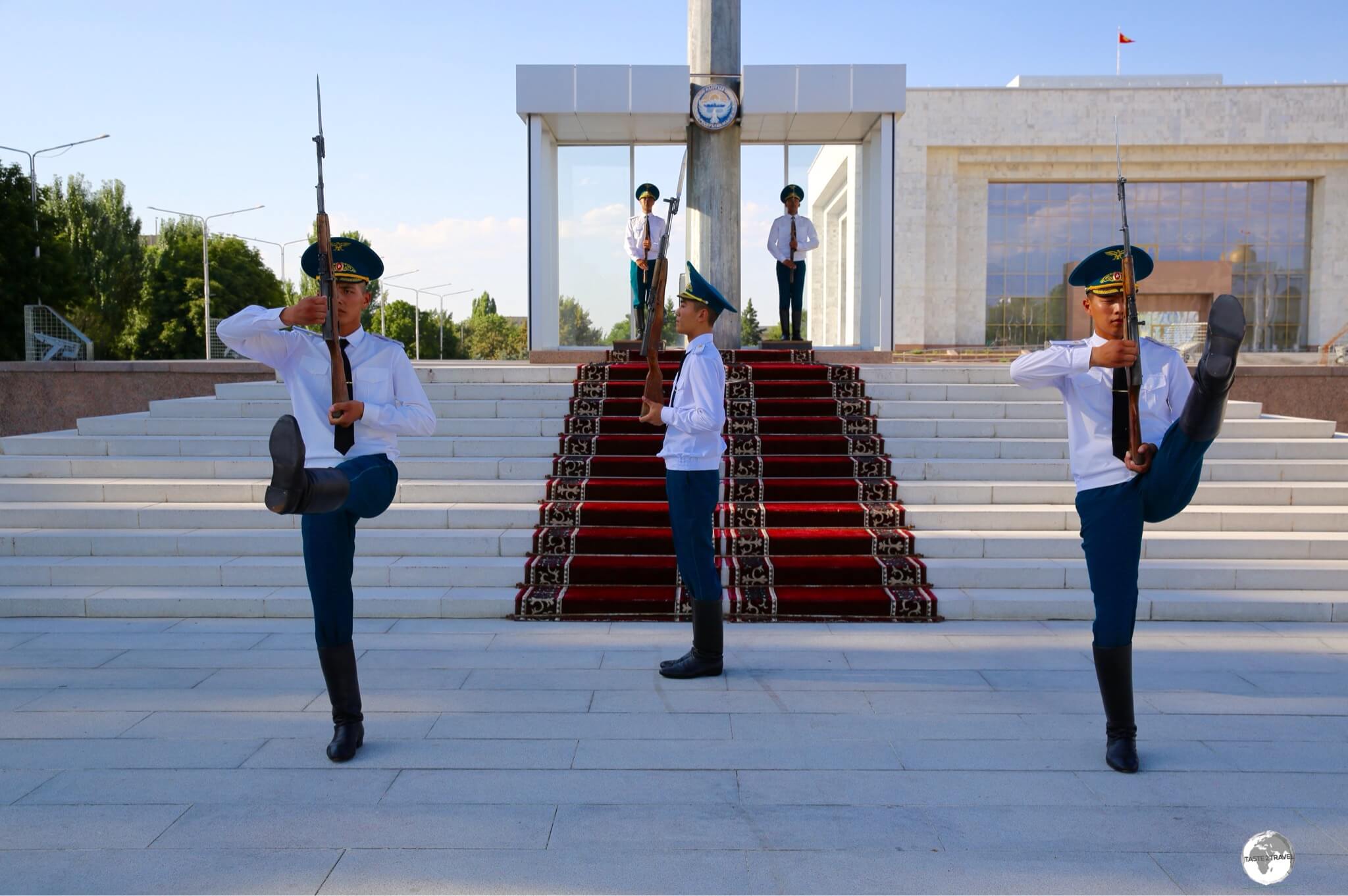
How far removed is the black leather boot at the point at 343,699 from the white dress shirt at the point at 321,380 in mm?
771

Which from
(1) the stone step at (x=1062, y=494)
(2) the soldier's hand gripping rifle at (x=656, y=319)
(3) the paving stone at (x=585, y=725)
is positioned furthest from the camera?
(1) the stone step at (x=1062, y=494)

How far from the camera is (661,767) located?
383 cm

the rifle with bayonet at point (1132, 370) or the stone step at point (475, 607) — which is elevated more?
the rifle with bayonet at point (1132, 370)

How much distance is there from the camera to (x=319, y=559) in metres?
3.80

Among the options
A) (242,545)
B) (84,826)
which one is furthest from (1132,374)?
(242,545)

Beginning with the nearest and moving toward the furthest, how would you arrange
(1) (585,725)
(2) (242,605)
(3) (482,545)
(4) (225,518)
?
(1) (585,725), (2) (242,605), (3) (482,545), (4) (225,518)

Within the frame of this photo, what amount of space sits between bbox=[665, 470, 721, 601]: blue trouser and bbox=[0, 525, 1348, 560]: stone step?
2418 millimetres

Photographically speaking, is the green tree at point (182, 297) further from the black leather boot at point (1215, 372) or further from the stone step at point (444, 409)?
the black leather boot at point (1215, 372)

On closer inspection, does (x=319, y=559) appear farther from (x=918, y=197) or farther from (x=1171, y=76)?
(x=1171, y=76)

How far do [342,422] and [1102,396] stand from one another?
288 cm

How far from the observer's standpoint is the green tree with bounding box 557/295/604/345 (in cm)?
1402

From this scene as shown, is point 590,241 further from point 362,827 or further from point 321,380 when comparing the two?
point 362,827

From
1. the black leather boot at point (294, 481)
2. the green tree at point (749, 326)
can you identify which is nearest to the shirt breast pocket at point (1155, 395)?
the black leather boot at point (294, 481)

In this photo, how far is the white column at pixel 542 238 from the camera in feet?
42.8
